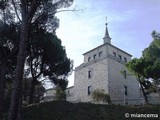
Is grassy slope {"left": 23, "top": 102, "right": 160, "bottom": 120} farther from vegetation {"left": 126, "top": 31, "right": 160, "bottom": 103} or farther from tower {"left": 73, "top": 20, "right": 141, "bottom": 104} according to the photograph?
tower {"left": 73, "top": 20, "right": 141, "bottom": 104}

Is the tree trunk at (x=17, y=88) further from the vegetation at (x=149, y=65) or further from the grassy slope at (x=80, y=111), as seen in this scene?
the vegetation at (x=149, y=65)

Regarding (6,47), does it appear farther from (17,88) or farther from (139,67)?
(139,67)

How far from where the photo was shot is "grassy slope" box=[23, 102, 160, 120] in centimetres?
1348

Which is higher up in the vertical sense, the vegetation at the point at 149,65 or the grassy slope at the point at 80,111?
the vegetation at the point at 149,65

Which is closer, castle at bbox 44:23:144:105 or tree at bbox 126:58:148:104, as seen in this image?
tree at bbox 126:58:148:104

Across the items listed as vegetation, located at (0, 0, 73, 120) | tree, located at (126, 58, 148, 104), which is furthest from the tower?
vegetation, located at (0, 0, 73, 120)

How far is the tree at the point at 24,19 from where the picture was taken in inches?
430

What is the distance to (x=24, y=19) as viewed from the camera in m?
12.4

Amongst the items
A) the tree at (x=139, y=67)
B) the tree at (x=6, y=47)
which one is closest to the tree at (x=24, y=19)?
the tree at (x=6, y=47)

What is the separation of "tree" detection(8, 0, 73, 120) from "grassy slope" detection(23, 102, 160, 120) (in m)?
3.49

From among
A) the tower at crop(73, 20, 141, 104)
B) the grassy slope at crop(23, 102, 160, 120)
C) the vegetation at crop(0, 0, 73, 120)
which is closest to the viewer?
the vegetation at crop(0, 0, 73, 120)

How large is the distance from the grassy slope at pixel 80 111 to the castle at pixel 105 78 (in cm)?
1820

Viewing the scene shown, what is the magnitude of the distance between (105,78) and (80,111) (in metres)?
20.7

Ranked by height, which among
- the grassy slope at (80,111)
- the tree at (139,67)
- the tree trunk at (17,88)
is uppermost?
the tree at (139,67)
